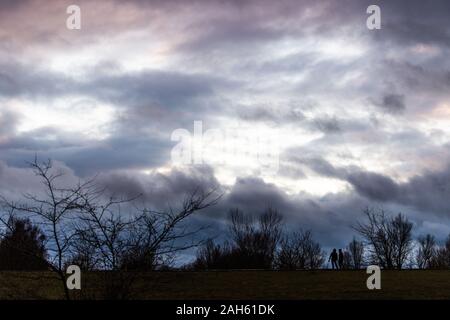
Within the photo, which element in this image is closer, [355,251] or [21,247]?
[21,247]

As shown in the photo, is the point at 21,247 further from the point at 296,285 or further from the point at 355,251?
the point at 355,251

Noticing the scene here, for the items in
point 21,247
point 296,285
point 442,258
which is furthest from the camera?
point 442,258

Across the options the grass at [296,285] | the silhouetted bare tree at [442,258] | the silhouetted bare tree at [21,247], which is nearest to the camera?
the silhouetted bare tree at [21,247]

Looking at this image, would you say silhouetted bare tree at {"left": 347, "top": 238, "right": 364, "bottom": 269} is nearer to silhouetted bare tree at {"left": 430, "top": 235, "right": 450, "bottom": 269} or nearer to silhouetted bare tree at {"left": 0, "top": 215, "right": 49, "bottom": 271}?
silhouetted bare tree at {"left": 430, "top": 235, "right": 450, "bottom": 269}

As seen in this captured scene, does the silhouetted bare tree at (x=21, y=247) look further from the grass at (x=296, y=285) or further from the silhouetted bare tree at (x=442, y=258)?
the silhouetted bare tree at (x=442, y=258)

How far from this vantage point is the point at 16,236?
47.0 feet

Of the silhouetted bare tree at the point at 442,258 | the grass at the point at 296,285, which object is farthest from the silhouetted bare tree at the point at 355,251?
the grass at the point at 296,285

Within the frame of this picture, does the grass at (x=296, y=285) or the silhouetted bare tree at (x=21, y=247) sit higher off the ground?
the silhouetted bare tree at (x=21, y=247)

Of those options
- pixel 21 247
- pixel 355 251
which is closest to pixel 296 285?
pixel 21 247

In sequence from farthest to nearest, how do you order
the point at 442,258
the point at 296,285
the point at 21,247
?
the point at 442,258
the point at 296,285
the point at 21,247

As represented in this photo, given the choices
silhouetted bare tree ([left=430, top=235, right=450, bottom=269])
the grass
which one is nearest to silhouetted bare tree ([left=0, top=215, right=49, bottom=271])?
the grass
